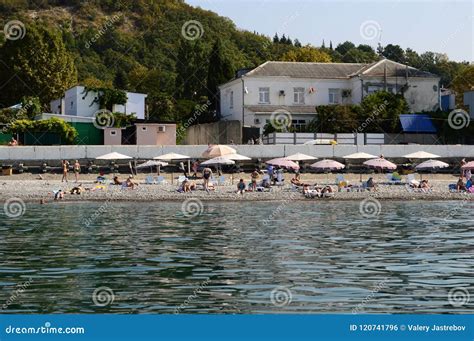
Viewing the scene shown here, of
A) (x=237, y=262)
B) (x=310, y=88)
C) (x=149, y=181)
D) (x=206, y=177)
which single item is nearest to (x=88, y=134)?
(x=149, y=181)

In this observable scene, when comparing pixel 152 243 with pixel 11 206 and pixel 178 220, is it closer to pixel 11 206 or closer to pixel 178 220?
pixel 178 220

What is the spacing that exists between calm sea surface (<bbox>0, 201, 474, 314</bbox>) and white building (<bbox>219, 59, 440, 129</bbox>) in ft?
133

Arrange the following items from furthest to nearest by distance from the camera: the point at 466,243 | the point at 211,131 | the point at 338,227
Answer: the point at 211,131 < the point at 338,227 < the point at 466,243

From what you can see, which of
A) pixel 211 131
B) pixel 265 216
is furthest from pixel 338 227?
pixel 211 131

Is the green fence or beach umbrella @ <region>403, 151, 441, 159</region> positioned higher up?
the green fence

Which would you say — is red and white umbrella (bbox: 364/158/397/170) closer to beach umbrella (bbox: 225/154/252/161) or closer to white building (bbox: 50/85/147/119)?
beach umbrella (bbox: 225/154/252/161)

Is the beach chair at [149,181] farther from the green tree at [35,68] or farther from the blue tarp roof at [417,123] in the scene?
the green tree at [35,68]

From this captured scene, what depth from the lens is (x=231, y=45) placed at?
522ft

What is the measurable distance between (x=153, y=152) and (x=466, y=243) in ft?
120

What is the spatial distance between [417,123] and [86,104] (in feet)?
92.5

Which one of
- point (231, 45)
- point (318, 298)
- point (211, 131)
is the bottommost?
point (318, 298)

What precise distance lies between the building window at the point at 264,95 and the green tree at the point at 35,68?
3010cm

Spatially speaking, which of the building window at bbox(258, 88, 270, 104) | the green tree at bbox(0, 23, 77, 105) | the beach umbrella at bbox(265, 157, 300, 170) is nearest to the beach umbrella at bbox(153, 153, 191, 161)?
the beach umbrella at bbox(265, 157, 300, 170)

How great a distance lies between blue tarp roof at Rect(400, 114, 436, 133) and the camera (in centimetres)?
7750
